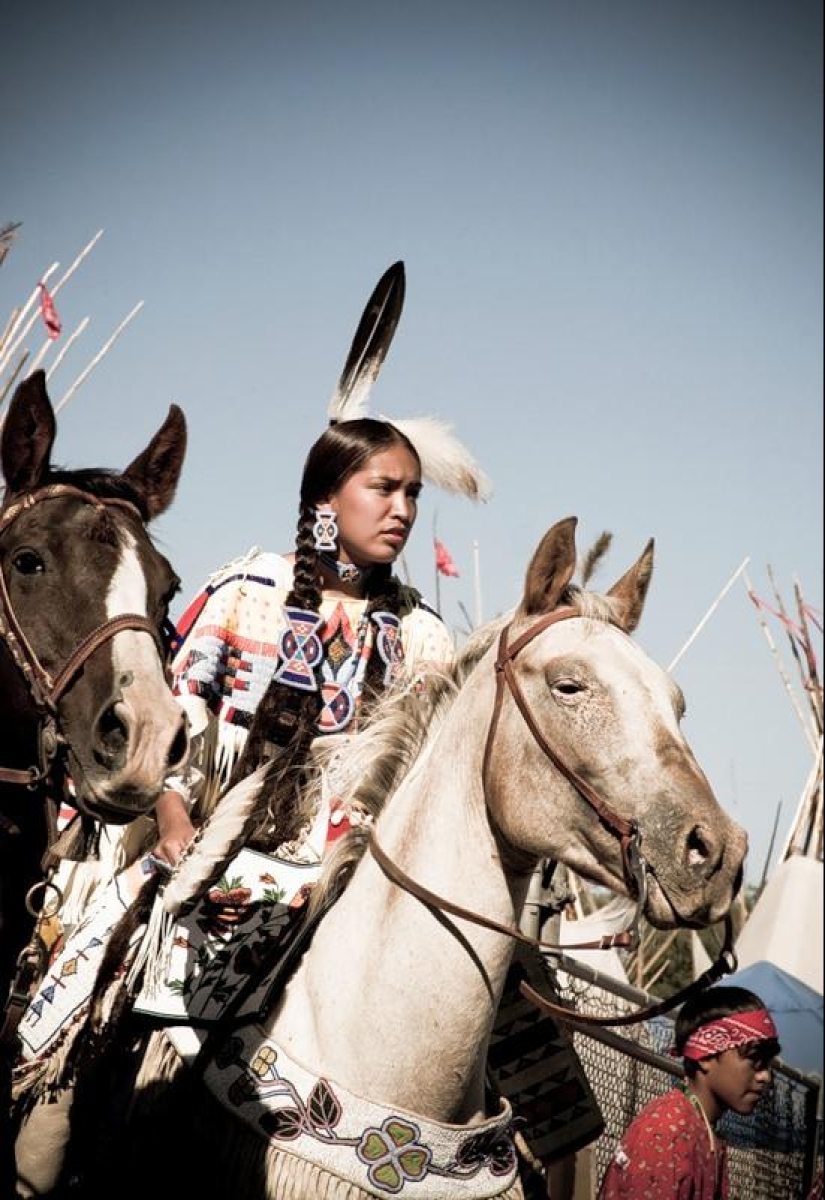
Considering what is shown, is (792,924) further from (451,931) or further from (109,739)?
(109,739)

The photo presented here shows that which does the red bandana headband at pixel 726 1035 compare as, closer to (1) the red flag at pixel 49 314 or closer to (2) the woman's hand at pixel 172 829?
(2) the woman's hand at pixel 172 829

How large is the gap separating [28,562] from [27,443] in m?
0.33

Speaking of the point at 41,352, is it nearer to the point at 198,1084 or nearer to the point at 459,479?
the point at 459,479

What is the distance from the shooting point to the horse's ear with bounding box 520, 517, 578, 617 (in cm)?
340

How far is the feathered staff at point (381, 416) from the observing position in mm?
A: 4492

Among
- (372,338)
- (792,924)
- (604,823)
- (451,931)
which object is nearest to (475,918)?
(451,931)

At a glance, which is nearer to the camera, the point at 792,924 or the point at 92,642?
the point at 92,642

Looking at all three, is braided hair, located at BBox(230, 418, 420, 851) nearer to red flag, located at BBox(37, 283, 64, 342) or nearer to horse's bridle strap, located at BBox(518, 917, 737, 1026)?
horse's bridle strap, located at BBox(518, 917, 737, 1026)

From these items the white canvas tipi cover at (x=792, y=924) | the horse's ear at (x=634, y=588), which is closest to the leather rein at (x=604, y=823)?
the horse's ear at (x=634, y=588)

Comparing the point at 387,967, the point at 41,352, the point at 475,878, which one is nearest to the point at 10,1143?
the point at 387,967

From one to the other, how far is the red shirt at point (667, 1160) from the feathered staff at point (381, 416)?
218 centimetres

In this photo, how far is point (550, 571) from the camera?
3.43m

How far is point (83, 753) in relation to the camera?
2787mm

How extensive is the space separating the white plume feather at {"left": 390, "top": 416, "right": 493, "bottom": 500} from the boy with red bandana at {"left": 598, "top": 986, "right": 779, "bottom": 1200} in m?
1.92
